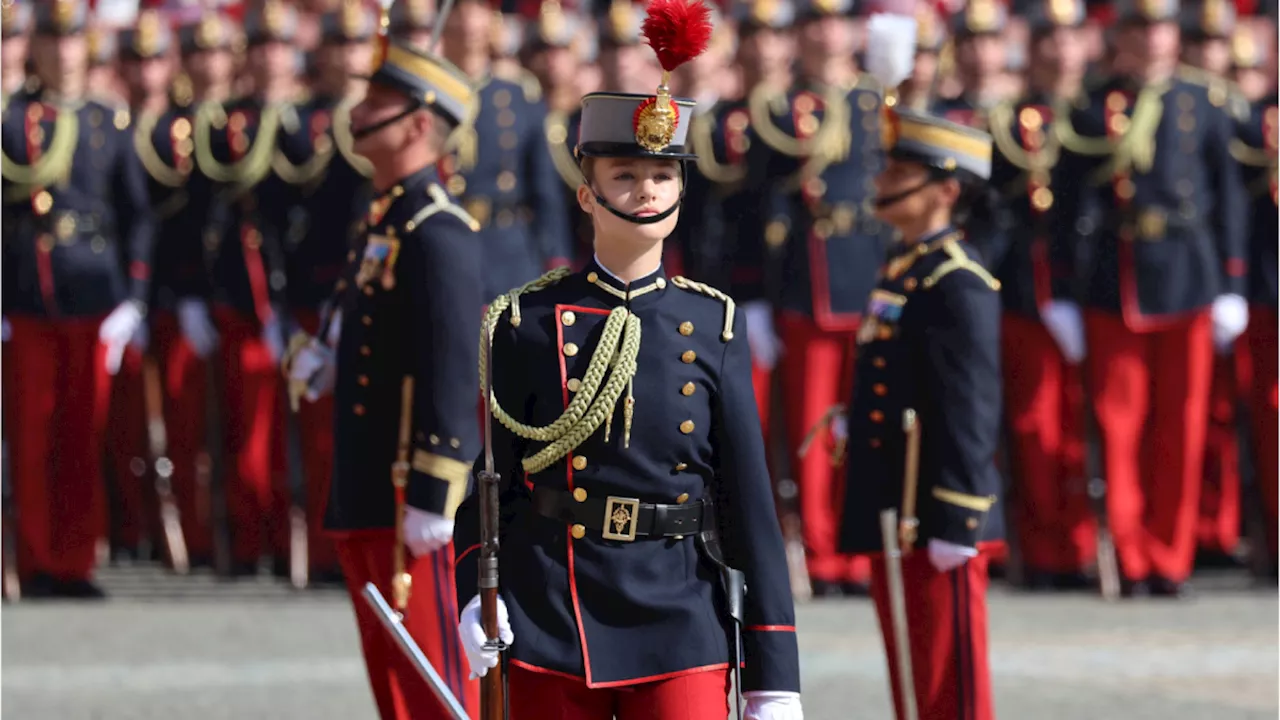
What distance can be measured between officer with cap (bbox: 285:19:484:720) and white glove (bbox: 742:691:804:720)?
1.65 m

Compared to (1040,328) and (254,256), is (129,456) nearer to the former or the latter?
(254,256)

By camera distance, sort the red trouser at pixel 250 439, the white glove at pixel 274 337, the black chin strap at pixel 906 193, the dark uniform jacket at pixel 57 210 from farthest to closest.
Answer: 1. the red trouser at pixel 250 439
2. the white glove at pixel 274 337
3. the dark uniform jacket at pixel 57 210
4. the black chin strap at pixel 906 193

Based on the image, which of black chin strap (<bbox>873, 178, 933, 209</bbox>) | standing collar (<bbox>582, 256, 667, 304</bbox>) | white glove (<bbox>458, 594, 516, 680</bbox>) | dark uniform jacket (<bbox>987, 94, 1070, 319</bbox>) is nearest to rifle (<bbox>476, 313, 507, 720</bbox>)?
white glove (<bbox>458, 594, 516, 680</bbox>)

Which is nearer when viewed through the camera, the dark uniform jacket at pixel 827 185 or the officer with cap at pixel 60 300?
the officer with cap at pixel 60 300

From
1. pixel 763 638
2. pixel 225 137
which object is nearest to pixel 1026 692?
pixel 763 638

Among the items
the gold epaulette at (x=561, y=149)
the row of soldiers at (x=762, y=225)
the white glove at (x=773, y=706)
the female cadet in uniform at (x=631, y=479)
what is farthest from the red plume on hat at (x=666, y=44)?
the gold epaulette at (x=561, y=149)

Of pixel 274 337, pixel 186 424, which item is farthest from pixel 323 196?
pixel 186 424

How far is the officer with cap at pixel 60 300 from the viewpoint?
34.6ft

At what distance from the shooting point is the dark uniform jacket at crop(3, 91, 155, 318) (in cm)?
1050

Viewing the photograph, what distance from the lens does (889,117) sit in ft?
21.4

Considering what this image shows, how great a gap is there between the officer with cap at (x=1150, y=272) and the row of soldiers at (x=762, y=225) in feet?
0.04

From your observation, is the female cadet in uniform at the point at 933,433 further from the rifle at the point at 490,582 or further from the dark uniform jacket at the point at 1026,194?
the dark uniform jacket at the point at 1026,194

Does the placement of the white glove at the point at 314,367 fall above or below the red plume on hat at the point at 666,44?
below

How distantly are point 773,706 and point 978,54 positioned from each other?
6.84 m
